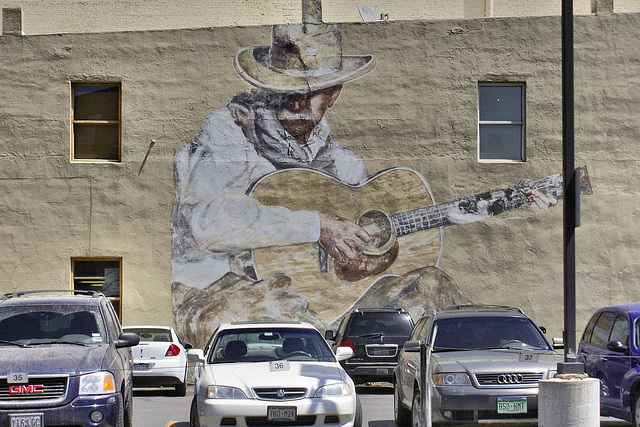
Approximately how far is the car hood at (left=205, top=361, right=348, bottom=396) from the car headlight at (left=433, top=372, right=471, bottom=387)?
1116 millimetres

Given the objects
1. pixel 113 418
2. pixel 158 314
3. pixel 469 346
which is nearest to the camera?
pixel 113 418

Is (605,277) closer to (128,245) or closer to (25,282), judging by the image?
(128,245)

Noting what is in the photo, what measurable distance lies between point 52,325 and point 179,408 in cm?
455

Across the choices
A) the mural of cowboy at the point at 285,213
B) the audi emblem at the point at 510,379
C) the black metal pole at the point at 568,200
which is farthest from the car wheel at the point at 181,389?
the black metal pole at the point at 568,200

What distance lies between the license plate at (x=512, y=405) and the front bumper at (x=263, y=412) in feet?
5.74

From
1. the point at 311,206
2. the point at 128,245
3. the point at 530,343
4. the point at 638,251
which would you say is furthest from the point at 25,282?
the point at 638,251

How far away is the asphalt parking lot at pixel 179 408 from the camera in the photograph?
12.5 metres

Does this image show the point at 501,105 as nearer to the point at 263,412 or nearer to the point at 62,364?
the point at 263,412

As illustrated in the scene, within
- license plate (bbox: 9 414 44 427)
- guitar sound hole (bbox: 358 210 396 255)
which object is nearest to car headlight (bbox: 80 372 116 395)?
license plate (bbox: 9 414 44 427)

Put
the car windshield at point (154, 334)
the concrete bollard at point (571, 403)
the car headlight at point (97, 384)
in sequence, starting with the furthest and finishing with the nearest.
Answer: the car windshield at point (154, 334), the car headlight at point (97, 384), the concrete bollard at point (571, 403)

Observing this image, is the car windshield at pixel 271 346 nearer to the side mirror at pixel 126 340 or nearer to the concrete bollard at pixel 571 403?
the side mirror at pixel 126 340

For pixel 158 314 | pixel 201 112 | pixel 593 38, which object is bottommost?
pixel 158 314

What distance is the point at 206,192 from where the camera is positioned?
64.1ft

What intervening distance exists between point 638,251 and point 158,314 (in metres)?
10.8
